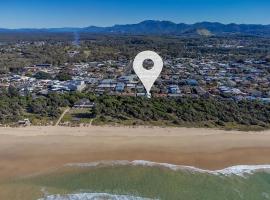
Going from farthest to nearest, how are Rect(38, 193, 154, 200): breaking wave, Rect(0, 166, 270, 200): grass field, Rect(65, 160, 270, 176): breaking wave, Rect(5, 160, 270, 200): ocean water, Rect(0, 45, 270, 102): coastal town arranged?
1. Rect(0, 45, 270, 102): coastal town
2. Rect(65, 160, 270, 176): breaking wave
3. Rect(0, 166, 270, 200): grass field
4. Rect(5, 160, 270, 200): ocean water
5. Rect(38, 193, 154, 200): breaking wave

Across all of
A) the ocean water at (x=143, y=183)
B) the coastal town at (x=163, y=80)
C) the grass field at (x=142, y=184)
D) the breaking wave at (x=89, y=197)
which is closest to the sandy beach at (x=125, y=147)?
the ocean water at (x=143, y=183)

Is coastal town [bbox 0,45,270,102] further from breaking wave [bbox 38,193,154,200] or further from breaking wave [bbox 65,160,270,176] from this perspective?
breaking wave [bbox 38,193,154,200]

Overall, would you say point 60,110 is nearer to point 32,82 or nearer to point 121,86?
point 121,86

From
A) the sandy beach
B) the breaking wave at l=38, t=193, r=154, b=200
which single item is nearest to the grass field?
the breaking wave at l=38, t=193, r=154, b=200

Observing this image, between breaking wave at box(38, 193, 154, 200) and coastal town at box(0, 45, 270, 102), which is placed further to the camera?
coastal town at box(0, 45, 270, 102)

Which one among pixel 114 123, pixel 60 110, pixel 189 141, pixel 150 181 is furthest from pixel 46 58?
pixel 150 181

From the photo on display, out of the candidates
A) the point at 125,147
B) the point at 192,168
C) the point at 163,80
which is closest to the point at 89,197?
the point at 192,168

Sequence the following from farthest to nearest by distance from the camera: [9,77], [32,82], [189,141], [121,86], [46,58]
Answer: [46,58], [9,77], [32,82], [121,86], [189,141]
